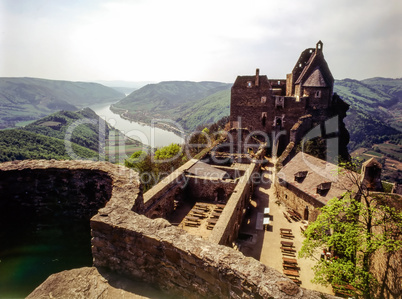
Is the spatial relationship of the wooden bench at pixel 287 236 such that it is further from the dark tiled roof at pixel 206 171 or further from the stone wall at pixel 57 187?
the stone wall at pixel 57 187

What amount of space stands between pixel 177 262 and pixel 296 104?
1174 inches

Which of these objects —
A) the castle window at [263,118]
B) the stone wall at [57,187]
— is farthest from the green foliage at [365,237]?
the castle window at [263,118]

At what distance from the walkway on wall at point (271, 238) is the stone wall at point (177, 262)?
10.3m

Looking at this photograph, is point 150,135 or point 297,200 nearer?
point 297,200

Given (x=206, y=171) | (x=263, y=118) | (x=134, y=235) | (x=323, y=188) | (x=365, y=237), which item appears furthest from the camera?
(x=263, y=118)

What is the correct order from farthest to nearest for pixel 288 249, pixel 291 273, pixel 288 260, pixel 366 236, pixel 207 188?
pixel 207 188, pixel 288 249, pixel 288 260, pixel 291 273, pixel 366 236

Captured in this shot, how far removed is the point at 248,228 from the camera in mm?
15969

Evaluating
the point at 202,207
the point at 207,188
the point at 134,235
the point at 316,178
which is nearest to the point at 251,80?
the point at 316,178

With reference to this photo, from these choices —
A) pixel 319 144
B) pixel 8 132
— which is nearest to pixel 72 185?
pixel 319 144

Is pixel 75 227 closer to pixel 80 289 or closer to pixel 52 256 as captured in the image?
pixel 52 256

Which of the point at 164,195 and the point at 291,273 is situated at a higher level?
the point at 164,195

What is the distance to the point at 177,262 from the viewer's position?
3678 mm

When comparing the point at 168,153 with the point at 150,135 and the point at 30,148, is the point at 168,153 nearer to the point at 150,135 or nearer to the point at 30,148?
the point at 30,148

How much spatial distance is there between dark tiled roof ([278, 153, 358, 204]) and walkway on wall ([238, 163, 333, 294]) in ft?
7.65
